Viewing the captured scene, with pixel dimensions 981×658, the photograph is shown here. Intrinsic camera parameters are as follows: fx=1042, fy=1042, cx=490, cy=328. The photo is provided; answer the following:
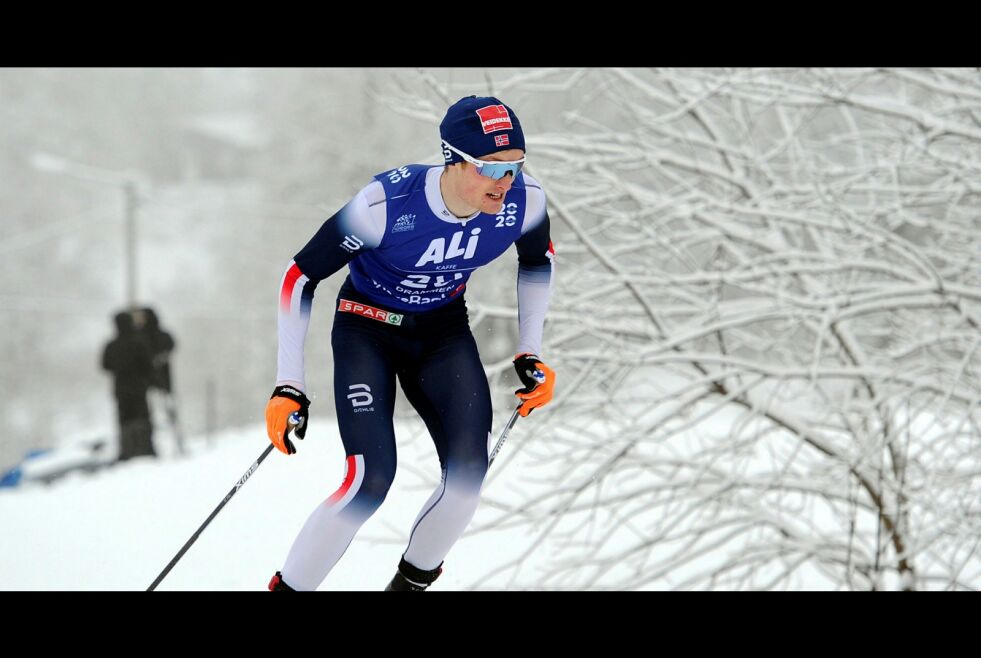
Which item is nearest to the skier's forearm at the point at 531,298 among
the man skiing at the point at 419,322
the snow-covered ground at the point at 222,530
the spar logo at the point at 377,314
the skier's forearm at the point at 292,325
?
the man skiing at the point at 419,322

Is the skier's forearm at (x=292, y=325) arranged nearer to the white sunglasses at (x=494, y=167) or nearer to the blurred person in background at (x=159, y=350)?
the white sunglasses at (x=494, y=167)

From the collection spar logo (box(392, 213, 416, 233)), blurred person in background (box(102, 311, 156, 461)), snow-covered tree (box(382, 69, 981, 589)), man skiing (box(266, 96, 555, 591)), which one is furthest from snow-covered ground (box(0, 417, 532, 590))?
spar logo (box(392, 213, 416, 233))

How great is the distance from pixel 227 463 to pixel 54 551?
5.00ft

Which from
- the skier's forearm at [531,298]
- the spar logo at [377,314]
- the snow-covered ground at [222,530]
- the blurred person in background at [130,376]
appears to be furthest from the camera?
the blurred person in background at [130,376]

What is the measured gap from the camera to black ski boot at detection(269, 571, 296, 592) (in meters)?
3.52

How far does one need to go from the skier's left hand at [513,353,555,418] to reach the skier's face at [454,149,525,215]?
23.8 inches

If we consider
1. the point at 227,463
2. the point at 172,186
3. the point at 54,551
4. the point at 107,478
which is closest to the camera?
the point at 54,551

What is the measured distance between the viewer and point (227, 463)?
8.80 m

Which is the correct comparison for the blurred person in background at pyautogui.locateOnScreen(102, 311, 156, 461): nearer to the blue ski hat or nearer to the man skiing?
the man skiing

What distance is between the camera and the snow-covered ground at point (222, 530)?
5.82m

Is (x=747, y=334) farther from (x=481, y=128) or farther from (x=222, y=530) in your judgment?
(x=481, y=128)
